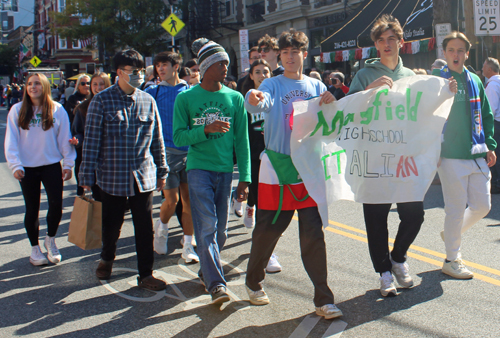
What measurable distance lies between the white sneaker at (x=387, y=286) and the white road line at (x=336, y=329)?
22.0 inches

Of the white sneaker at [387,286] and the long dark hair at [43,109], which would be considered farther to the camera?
the long dark hair at [43,109]

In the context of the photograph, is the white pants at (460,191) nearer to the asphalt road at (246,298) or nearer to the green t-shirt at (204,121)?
the asphalt road at (246,298)

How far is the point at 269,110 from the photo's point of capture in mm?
3844

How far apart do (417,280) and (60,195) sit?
3455 millimetres

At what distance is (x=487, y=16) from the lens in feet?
34.2

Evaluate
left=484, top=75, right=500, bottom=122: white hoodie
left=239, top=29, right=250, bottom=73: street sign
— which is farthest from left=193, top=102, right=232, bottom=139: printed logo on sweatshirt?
left=239, top=29, right=250, bottom=73: street sign

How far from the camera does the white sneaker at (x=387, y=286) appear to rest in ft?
13.5

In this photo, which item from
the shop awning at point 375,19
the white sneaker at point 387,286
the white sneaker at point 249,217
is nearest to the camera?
the white sneaker at point 387,286

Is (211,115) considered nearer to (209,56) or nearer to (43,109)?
(209,56)

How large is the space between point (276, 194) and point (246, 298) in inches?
38.1

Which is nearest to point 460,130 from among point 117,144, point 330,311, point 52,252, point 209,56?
point 330,311

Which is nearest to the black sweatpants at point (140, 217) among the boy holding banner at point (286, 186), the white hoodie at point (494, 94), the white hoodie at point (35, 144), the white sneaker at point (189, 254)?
the white sneaker at point (189, 254)

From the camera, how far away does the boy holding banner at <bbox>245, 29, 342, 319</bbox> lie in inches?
149

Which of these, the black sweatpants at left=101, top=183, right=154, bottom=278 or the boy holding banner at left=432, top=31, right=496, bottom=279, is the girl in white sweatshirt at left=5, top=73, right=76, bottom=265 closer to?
the black sweatpants at left=101, top=183, right=154, bottom=278
